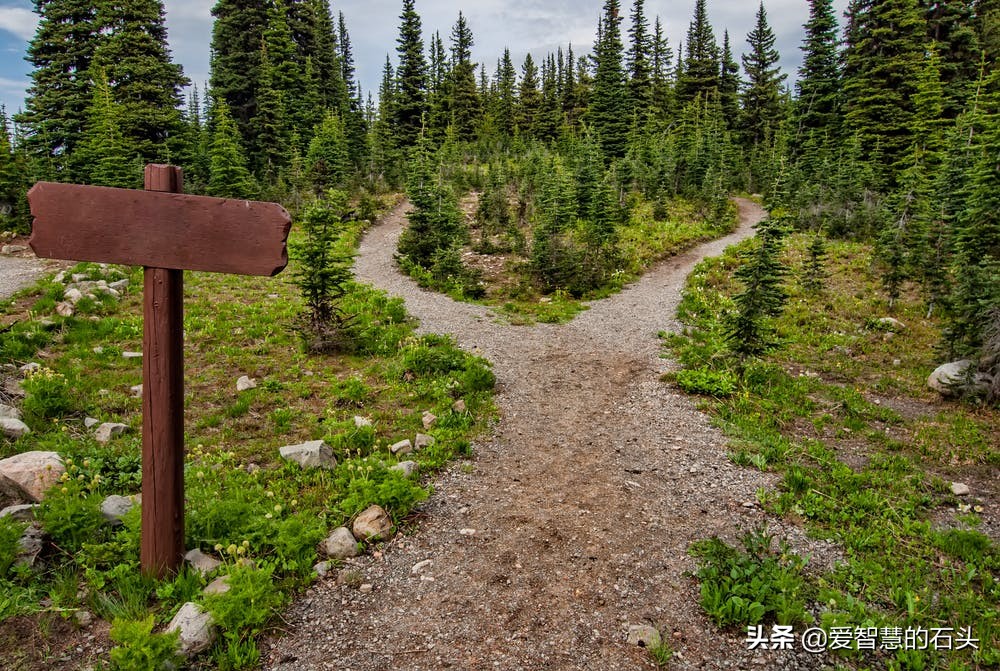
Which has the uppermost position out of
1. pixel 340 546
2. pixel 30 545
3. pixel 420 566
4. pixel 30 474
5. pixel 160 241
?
pixel 160 241

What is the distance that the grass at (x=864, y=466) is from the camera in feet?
14.6

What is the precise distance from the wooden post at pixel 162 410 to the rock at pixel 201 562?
0.14 m

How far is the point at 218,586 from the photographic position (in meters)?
4.12

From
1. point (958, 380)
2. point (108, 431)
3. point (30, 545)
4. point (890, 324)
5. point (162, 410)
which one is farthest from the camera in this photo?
point (890, 324)

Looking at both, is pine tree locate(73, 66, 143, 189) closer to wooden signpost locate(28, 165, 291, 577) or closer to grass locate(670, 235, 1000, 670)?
wooden signpost locate(28, 165, 291, 577)

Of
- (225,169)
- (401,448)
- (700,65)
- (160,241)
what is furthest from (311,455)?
(700,65)

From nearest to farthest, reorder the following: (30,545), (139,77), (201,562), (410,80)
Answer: (30,545), (201,562), (139,77), (410,80)

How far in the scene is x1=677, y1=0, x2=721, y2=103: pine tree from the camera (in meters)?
51.1

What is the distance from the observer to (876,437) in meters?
8.61

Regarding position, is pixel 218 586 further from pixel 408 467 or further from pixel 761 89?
pixel 761 89

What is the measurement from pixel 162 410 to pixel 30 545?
1.77 metres

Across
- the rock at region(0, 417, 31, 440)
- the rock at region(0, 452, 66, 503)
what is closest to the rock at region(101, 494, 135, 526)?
the rock at region(0, 452, 66, 503)

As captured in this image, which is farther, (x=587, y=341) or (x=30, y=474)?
(x=587, y=341)

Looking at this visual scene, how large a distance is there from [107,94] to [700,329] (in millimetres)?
30482
